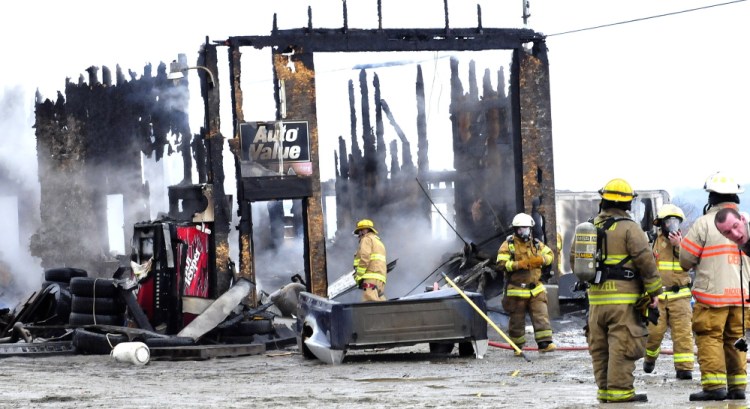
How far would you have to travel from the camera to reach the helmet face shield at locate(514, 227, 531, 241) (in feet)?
54.5

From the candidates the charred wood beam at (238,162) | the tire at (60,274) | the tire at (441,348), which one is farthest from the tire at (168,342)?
the charred wood beam at (238,162)

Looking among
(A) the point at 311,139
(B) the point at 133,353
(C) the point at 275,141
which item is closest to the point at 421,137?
(A) the point at 311,139

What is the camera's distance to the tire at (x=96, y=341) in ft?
59.6

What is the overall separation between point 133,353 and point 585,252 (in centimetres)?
792

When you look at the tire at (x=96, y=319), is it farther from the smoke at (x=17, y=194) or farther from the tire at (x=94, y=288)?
the smoke at (x=17, y=194)

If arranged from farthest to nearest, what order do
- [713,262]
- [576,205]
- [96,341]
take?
[576,205], [96,341], [713,262]

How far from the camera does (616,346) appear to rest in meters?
9.61

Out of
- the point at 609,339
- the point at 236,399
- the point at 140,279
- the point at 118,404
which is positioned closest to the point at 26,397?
the point at 118,404

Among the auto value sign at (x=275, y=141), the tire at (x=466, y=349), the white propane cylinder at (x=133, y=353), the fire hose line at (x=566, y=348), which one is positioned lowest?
the fire hose line at (x=566, y=348)

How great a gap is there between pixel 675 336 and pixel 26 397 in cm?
595

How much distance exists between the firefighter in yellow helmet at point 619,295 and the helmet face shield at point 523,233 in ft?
21.7

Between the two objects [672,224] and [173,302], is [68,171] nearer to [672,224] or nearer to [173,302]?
[173,302]

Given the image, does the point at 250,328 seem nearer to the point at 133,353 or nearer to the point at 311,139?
the point at 133,353

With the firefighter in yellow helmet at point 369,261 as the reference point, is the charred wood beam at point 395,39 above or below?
above
